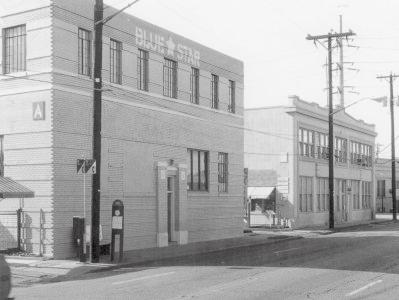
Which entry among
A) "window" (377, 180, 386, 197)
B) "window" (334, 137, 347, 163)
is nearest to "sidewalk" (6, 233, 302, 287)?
"window" (334, 137, 347, 163)

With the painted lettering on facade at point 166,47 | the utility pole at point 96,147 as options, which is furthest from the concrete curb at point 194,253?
the painted lettering on facade at point 166,47

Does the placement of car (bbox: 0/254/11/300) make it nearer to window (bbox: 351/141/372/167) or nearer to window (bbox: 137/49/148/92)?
window (bbox: 137/49/148/92)

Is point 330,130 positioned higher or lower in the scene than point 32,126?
higher

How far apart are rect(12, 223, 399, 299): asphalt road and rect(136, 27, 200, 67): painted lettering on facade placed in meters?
8.63

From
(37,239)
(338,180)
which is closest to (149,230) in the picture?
(37,239)

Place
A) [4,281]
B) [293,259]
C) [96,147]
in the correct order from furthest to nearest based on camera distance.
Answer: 1. [293,259]
2. [96,147]
3. [4,281]

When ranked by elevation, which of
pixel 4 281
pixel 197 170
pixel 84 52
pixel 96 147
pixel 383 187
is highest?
pixel 84 52

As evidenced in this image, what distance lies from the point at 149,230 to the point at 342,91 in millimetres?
43126

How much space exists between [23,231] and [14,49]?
5950mm

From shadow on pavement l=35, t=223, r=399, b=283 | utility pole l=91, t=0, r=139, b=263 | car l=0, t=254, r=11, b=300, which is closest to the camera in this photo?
car l=0, t=254, r=11, b=300

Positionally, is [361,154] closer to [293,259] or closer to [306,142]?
[306,142]

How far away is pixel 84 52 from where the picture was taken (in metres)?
21.4

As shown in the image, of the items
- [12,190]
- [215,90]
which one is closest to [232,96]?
[215,90]

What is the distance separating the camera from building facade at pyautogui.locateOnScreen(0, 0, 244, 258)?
19.9 metres
